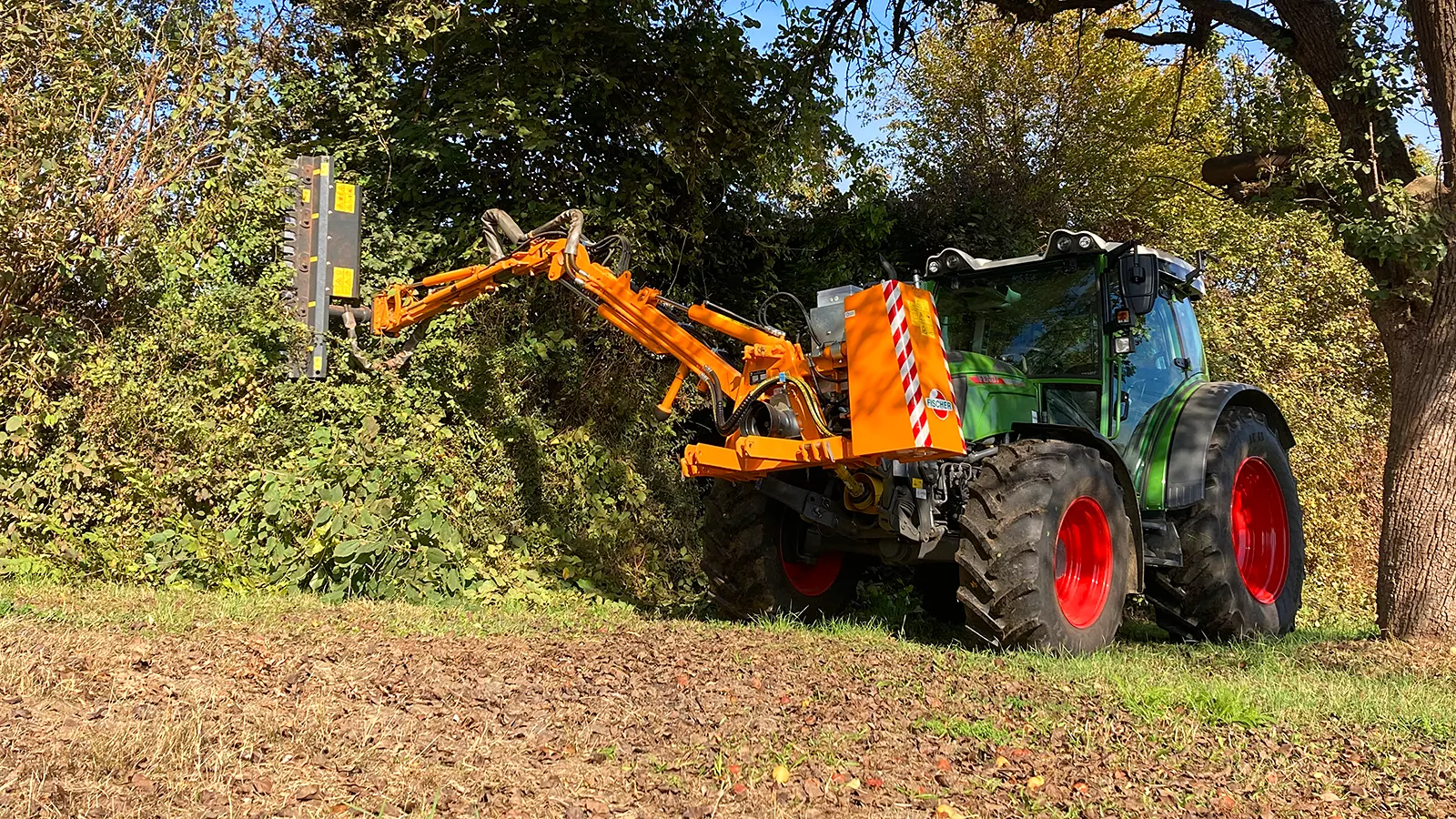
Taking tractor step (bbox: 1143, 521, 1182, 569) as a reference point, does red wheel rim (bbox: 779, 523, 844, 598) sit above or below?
below

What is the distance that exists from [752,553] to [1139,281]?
8.77 feet

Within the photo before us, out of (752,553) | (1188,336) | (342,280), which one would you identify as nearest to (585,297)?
(342,280)

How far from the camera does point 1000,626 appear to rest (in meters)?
5.02

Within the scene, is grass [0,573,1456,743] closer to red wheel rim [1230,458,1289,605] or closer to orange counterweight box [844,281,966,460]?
red wheel rim [1230,458,1289,605]

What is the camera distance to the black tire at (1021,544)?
498 cm

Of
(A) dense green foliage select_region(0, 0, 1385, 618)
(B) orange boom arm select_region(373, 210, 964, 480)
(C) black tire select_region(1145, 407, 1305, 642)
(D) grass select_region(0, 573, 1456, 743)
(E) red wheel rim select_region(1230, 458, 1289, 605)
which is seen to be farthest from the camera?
(E) red wheel rim select_region(1230, 458, 1289, 605)

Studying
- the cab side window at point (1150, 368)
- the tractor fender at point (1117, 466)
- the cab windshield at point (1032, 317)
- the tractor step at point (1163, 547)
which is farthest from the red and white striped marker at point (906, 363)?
the tractor step at point (1163, 547)

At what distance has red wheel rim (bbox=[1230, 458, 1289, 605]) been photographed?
23.3ft

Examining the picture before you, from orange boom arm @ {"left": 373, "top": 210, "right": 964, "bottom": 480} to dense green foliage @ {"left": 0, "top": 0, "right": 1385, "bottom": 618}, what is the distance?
1485 mm

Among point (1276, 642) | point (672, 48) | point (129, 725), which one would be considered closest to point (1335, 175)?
point (1276, 642)

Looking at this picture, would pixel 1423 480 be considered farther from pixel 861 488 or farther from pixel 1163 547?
pixel 861 488

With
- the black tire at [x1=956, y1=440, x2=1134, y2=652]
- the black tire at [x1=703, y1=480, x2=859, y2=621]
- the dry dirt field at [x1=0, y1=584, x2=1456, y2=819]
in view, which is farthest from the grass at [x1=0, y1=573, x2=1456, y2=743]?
the black tire at [x1=703, y1=480, x2=859, y2=621]

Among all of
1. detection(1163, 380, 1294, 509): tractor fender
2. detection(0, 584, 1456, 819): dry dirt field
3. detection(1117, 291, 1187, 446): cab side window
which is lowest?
detection(0, 584, 1456, 819): dry dirt field

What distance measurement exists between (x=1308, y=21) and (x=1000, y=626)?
423cm
